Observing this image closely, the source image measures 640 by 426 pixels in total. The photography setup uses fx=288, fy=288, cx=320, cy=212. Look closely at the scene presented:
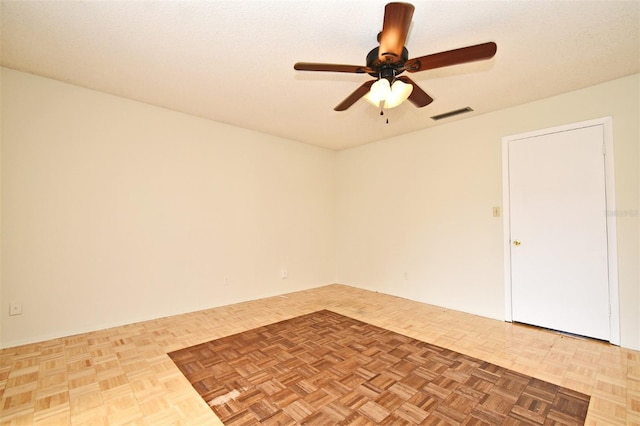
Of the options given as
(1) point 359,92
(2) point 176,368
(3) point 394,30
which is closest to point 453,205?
(1) point 359,92

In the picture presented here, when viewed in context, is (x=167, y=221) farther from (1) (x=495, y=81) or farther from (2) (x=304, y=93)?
(1) (x=495, y=81)

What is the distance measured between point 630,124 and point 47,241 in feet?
18.5

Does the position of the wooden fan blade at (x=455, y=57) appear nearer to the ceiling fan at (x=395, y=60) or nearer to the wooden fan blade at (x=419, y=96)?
the ceiling fan at (x=395, y=60)

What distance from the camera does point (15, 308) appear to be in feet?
8.58

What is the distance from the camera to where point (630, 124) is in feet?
8.81

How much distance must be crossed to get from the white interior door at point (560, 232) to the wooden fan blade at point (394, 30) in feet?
8.05

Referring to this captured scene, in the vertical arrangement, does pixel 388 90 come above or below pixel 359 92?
below

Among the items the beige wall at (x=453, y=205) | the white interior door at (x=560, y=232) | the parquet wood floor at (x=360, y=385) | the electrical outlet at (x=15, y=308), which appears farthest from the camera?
the white interior door at (x=560, y=232)

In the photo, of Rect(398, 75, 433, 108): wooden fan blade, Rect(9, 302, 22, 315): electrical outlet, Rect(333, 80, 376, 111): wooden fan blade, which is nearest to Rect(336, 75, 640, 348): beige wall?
Rect(398, 75, 433, 108): wooden fan blade

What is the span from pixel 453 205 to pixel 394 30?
288 centimetres

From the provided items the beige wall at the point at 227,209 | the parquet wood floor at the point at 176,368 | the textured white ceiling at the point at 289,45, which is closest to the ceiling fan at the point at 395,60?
the textured white ceiling at the point at 289,45

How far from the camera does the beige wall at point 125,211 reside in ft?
8.79

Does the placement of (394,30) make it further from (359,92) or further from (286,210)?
(286,210)

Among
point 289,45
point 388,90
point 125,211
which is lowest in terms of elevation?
point 125,211
